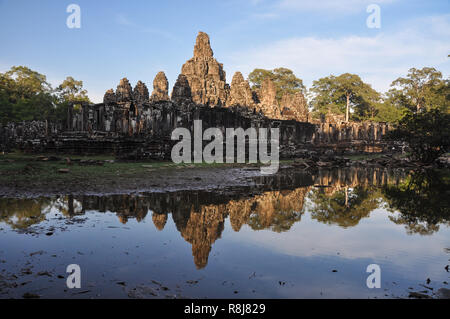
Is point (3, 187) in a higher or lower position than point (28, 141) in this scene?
lower

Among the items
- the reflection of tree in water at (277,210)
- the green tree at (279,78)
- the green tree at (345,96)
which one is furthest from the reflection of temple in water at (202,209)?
the green tree at (279,78)

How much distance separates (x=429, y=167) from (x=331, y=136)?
1685 centimetres

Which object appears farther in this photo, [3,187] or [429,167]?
[429,167]

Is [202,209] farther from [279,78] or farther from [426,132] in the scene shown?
[279,78]

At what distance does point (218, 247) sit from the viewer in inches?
163

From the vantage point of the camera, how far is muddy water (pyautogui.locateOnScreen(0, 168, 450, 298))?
289 cm

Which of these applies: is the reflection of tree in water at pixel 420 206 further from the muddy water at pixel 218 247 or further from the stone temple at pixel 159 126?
the stone temple at pixel 159 126

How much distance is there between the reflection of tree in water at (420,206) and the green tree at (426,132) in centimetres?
837

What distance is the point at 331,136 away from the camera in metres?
34.8

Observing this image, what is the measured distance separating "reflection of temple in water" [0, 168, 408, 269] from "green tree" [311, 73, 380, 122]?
54.9 m

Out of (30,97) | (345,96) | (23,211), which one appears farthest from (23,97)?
(345,96)

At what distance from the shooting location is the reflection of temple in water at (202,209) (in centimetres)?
498
